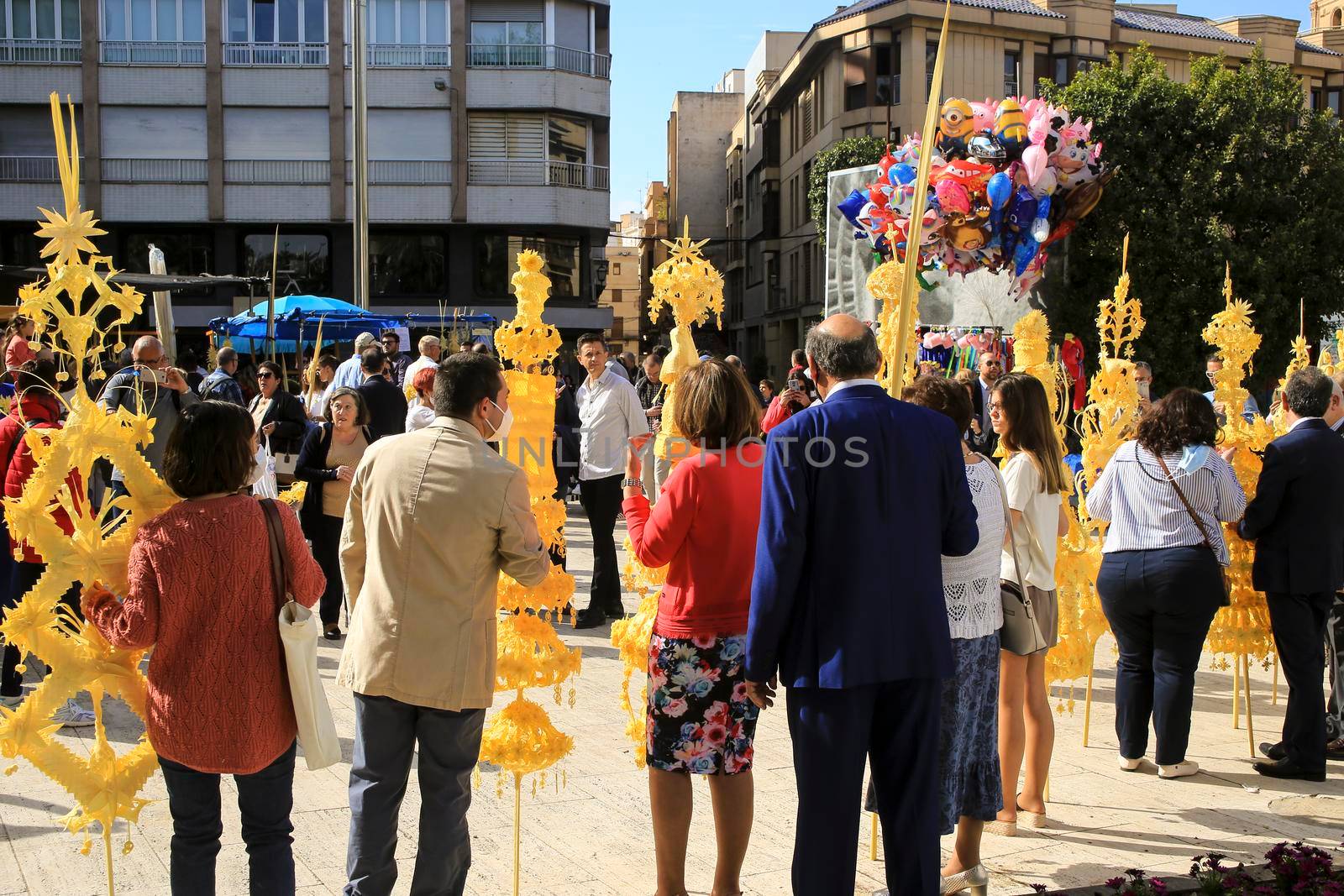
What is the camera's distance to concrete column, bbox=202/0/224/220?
32375 mm

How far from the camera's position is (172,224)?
32.9 metres

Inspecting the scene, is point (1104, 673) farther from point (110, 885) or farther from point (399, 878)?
point (110, 885)

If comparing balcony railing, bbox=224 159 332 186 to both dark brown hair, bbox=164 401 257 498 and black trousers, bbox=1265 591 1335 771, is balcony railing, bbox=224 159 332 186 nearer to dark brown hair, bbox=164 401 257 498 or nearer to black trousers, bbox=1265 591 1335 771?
black trousers, bbox=1265 591 1335 771

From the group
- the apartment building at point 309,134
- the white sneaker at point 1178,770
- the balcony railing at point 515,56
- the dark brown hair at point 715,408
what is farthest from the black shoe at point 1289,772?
the balcony railing at point 515,56

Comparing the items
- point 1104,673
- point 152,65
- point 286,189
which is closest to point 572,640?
point 1104,673

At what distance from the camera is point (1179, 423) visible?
544cm

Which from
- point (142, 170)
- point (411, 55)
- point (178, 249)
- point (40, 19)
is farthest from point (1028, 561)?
point (40, 19)

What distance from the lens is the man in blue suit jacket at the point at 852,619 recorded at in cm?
336

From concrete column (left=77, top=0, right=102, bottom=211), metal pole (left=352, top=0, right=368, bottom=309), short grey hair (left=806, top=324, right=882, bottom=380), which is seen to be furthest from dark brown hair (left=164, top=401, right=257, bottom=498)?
concrete column (left=77, top=0, right=102, bottom=211)

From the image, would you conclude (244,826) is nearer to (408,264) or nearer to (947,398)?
(947,398)

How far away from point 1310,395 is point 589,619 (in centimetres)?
487

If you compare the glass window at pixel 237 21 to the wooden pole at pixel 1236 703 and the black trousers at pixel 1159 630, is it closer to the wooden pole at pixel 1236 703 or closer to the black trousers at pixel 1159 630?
the wooden pole at pixel 1236 703

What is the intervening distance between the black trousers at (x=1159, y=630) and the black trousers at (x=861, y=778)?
7.76ft

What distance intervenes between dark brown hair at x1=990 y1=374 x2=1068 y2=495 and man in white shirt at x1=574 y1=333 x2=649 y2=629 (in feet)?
12.7
